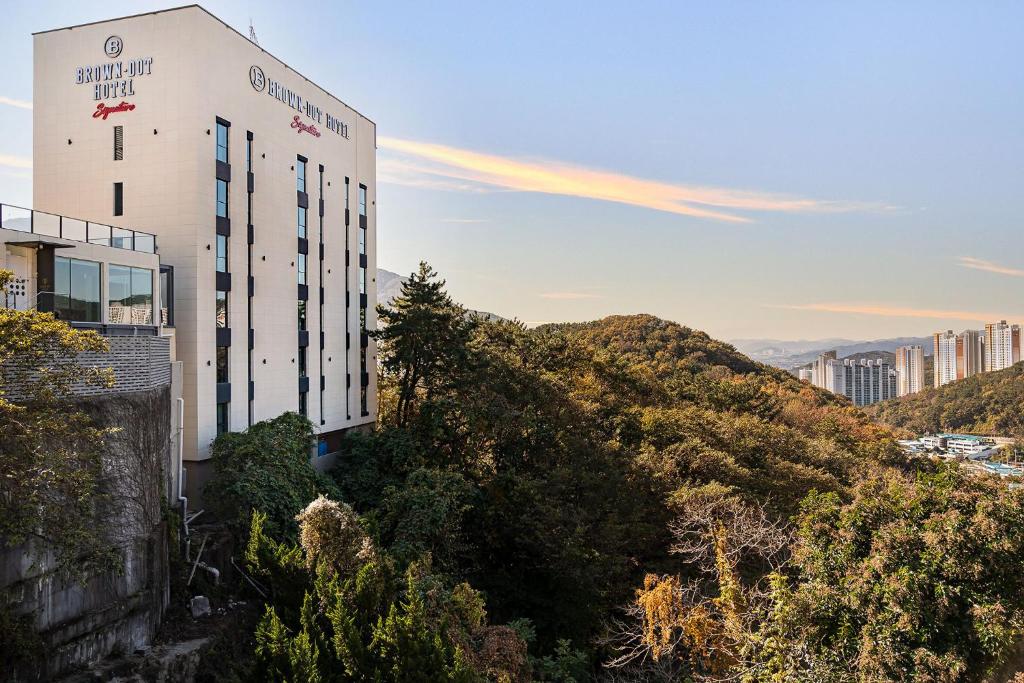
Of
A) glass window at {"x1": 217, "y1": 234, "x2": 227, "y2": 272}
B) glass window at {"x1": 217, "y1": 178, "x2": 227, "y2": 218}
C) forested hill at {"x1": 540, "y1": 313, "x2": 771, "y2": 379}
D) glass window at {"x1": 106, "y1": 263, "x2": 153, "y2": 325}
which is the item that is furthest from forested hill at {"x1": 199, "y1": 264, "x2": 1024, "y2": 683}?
forested hill at {"x1": 540, "y1": 313, "x2": 771, "y2": 379}

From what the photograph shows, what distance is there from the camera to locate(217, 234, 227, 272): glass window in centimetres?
2261

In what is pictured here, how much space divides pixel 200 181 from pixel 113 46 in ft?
17.3

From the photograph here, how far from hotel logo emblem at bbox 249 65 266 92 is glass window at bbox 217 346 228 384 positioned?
8800 millimetres

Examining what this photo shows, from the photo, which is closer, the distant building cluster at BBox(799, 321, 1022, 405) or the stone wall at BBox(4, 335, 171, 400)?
the stone wall at BBox(4, 335, 171, 400)

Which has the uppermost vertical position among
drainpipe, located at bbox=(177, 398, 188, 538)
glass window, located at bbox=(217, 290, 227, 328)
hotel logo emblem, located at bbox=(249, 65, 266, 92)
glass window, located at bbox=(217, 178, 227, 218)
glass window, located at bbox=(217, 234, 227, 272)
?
Answer: hotel logo emblem, located at bbox=(249, 65, 266, 92)

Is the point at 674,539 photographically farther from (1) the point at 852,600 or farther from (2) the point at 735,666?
(1) the point at 852,600

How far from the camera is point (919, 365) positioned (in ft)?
327

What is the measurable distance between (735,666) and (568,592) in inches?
268

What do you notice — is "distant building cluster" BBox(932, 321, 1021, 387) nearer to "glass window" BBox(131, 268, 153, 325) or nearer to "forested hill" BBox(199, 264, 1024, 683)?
"forested hill" BBox(199, 264, 1024, 683)

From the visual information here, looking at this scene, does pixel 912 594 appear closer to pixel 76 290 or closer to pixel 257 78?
pixel 76 290

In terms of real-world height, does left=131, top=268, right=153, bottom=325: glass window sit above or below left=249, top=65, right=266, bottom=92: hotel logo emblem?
below

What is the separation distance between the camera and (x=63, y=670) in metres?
13.3

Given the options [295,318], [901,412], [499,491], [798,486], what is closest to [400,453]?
[499,491]

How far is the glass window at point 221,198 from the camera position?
2264 cm
